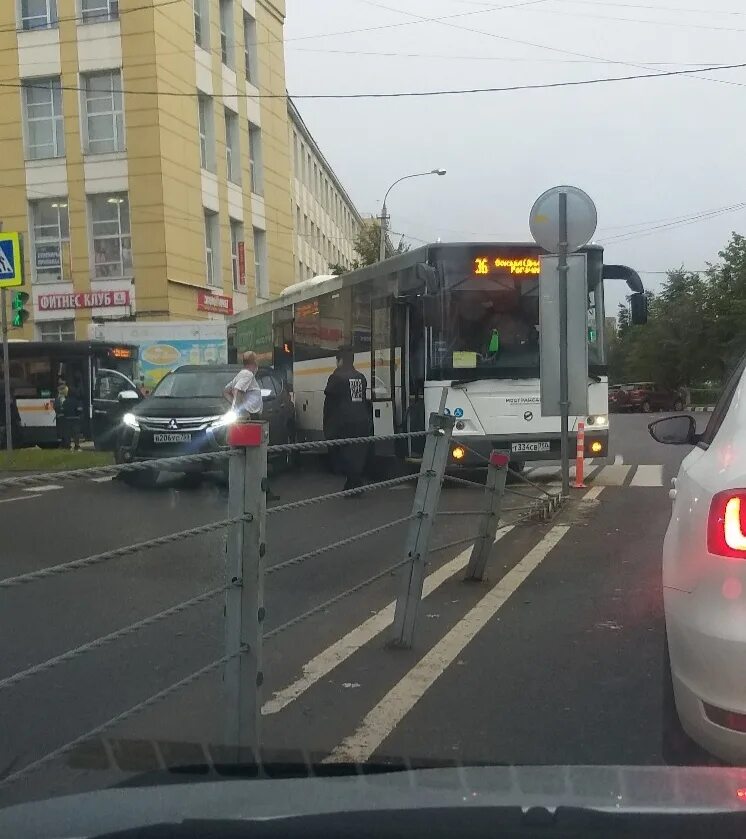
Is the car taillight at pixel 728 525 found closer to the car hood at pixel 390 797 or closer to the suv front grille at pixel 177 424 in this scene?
the car hood at pixel 390 797

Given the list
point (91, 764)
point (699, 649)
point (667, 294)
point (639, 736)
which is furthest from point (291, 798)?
point (667, 294)

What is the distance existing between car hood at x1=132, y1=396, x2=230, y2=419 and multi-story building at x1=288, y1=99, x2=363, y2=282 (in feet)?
103

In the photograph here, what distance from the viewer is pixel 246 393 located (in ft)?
45.5

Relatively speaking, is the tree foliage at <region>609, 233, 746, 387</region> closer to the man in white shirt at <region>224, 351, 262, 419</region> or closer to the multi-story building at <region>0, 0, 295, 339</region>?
the multi-story building at <region>0, 0, 295, 339</region>

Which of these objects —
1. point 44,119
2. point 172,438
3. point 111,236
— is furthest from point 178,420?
point 44,119

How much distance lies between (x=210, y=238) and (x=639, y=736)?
3393 centimetres

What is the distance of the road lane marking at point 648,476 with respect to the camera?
46.3ft

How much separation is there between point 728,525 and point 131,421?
1238 centimetres

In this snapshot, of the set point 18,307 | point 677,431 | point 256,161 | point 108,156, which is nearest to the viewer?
point 677,431

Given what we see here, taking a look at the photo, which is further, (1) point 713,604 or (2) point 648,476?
(2) point 648,476

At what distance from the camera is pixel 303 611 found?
4.93m

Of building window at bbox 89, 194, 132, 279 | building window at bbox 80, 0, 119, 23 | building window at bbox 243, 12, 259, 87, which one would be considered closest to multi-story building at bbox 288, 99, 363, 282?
building window at bbox 243, 12, 259, 87

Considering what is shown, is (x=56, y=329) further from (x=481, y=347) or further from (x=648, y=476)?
(x=648, y=476)

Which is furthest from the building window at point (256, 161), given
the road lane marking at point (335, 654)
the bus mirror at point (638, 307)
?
the road lane marking at point (335, 654)
